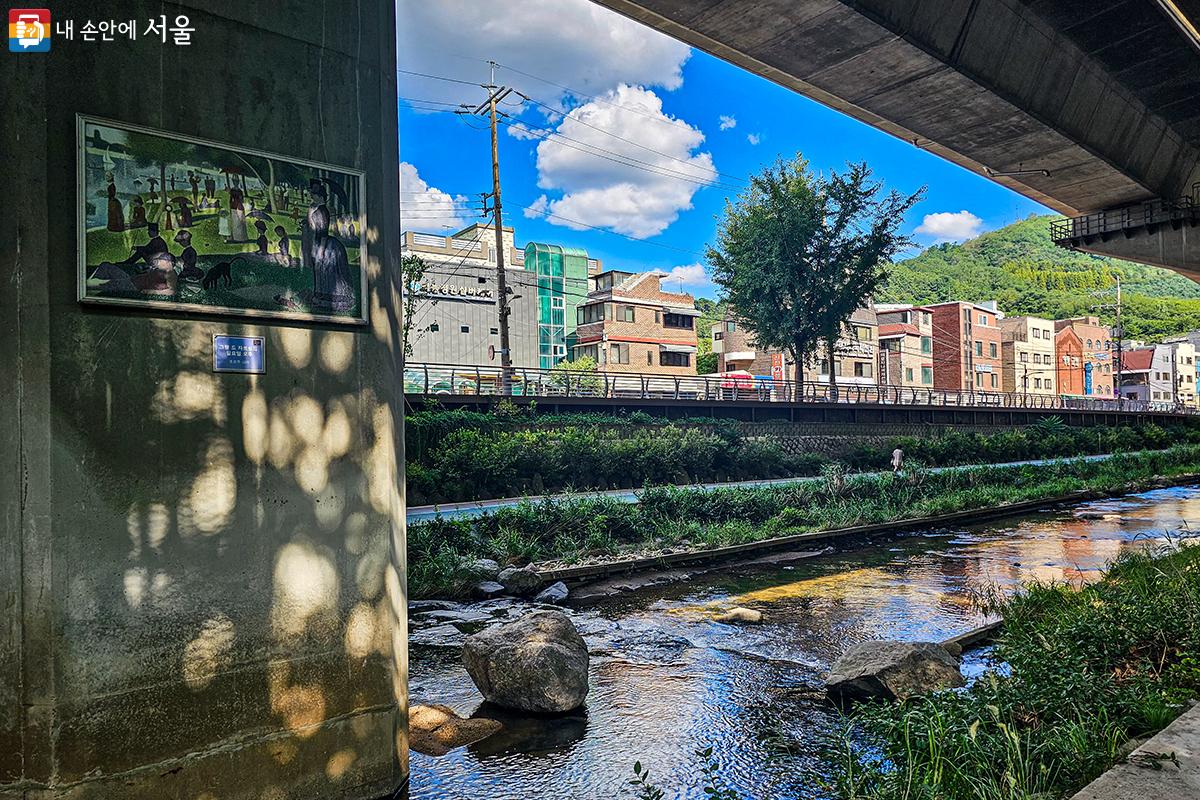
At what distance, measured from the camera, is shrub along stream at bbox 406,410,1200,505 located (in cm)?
A: 2109

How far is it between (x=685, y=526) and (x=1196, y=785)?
13.4 metres

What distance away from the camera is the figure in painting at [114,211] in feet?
13.9

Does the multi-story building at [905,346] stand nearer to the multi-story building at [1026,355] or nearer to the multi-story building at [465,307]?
the multi-story building at [1026,355]

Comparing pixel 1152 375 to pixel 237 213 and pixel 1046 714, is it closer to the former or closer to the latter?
pixel 1046 714

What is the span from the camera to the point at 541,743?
256 inches

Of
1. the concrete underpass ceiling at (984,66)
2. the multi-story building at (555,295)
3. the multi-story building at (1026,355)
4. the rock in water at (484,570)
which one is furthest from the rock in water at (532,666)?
the multi-story building at (1026,355)

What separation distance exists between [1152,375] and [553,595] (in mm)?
108524

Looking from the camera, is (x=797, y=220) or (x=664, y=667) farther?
(x=797, y=220)

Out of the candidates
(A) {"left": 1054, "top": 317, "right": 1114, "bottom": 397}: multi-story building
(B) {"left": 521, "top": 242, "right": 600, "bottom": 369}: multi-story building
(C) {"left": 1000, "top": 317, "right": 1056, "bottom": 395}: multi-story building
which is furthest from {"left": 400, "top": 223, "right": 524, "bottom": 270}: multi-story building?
(A) {"left": 1054, "top": 317, "right": 1114, "bottom": 397}: multi-story building

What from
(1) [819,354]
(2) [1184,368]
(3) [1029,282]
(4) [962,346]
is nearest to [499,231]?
(1) [819,354]

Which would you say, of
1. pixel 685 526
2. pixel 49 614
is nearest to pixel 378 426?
pixel 49 614

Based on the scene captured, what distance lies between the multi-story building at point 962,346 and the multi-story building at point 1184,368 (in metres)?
37.3

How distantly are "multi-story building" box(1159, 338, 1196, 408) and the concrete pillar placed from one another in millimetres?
114852

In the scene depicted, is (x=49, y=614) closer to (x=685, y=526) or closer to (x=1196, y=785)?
(x=1196, y=785)
